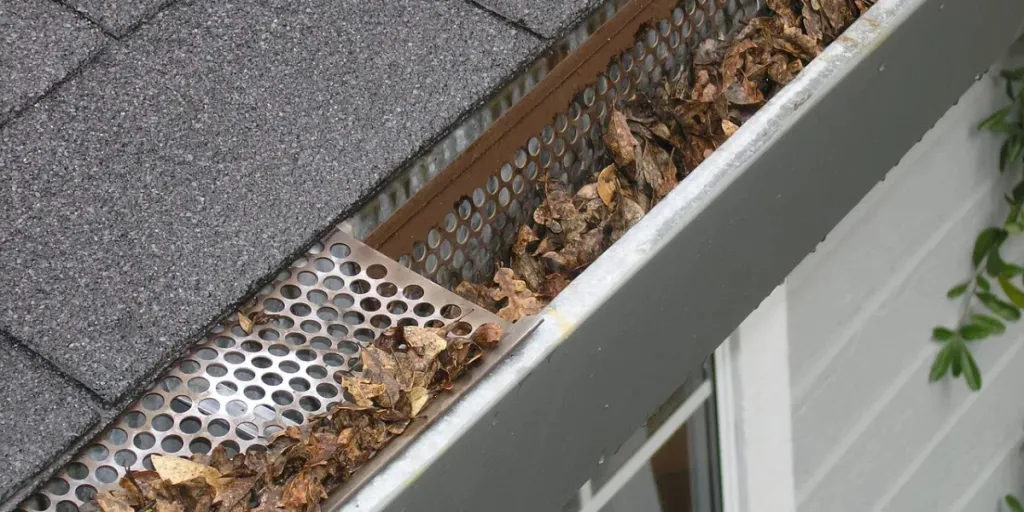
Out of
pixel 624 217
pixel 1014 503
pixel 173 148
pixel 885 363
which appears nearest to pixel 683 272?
pixel 624 217

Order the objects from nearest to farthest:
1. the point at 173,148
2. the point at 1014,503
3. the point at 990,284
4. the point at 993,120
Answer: the point at 173,148 → the point at 993,120 → the point at 990,284 → the point at 1014,503

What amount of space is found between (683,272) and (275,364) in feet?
1.70

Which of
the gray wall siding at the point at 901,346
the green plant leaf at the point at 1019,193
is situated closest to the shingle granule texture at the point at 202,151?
the gray wall siding at the point at 901,346

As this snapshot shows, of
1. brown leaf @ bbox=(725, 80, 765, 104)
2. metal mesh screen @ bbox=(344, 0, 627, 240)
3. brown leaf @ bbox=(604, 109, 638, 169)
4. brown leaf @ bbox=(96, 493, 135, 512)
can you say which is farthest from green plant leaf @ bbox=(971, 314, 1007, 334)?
brown leaf @ bbox=(96, 493, 135, 512)

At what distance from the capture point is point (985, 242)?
2.87 m

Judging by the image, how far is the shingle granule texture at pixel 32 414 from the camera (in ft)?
3.51

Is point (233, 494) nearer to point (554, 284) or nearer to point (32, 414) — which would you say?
point (32, 414)

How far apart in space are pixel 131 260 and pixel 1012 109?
2331mm

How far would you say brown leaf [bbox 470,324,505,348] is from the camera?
1.21m

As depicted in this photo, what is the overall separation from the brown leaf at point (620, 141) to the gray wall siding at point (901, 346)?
27.1 inches

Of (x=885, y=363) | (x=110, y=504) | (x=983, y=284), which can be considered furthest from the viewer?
(x=983, y=284)

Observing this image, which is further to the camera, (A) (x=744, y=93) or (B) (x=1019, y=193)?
(B) (x=1019, y=193)

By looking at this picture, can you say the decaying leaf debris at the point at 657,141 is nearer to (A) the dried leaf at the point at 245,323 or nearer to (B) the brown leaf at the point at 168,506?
(A) the dried leaf at the point at 245,323

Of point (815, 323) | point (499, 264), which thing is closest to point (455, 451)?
point (499, 264)
